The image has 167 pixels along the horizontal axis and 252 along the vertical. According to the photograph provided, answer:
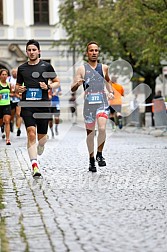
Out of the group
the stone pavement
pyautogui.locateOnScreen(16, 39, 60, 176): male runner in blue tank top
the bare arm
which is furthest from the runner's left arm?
the stone pavement

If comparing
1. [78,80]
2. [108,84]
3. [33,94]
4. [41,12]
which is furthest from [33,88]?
[41,12]

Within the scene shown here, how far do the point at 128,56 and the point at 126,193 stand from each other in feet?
84.5

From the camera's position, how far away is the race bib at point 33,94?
9.60m

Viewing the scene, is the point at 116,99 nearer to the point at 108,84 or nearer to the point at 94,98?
the point at 108,84

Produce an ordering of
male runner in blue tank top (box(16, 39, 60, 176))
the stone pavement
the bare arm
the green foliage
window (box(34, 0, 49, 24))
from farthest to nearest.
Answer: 1. window (box(34, 0, 49, 24))
2. the green foliage
3. the bare arm
4. male runner in blue tank top (box(16, 39, 60, 176))
5. the stone pavement

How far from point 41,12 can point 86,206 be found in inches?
1443

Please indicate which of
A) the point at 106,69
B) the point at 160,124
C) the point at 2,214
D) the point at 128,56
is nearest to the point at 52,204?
the point at 2,214

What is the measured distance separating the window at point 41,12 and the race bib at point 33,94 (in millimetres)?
33599

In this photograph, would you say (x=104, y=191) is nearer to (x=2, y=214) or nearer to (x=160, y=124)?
(x=2, y=214)

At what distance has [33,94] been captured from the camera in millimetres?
9609

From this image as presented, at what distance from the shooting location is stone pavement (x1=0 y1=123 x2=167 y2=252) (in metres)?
5.43

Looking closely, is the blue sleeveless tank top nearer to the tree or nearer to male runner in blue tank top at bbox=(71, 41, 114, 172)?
male runner in blue tank top at bbox=(71, 41, 114, 172)

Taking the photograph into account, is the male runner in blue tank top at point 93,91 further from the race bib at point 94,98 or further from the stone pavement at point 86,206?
the stone pavement at point 86,206

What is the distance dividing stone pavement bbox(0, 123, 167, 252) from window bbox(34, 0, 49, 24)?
103 ft
